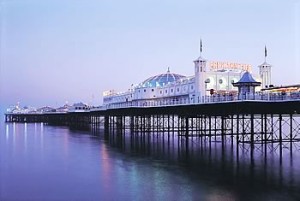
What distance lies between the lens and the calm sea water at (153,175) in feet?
65.1

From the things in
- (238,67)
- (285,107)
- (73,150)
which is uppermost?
(238,67)

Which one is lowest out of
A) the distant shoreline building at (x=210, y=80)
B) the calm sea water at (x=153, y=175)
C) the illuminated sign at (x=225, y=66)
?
the calm sea water at (x=153, y=175)

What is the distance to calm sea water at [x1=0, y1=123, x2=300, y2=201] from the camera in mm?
19844

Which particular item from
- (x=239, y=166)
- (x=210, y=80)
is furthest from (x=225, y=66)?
(x=239, y=166)

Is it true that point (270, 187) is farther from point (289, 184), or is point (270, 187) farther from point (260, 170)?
point (260, 170)

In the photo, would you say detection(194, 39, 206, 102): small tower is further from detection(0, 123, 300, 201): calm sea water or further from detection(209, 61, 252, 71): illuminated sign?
detection(0, 123, 300, 201): calm sea water

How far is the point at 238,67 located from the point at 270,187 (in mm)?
44602

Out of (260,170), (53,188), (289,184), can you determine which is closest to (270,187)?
(289,184)

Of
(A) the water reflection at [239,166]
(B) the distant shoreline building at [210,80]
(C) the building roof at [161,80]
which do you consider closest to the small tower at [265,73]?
(B) the distant shoreline building at [210,80]

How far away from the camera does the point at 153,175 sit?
977 inches

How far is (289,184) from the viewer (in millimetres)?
21719

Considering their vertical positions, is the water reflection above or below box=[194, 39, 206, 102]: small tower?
below

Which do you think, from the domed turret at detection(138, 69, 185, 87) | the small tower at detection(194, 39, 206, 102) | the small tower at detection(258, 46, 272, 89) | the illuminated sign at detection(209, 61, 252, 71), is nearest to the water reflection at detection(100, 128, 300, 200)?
the small tower at detection(194, 39, 206, 102)

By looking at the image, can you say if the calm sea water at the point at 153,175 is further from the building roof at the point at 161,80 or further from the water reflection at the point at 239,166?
the building roof at the point at 161,80
